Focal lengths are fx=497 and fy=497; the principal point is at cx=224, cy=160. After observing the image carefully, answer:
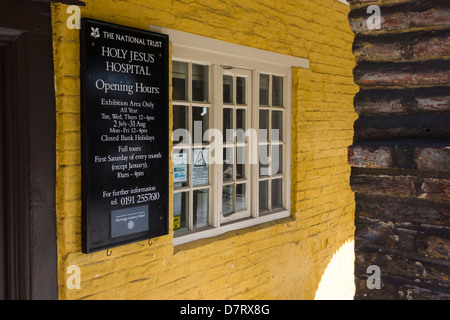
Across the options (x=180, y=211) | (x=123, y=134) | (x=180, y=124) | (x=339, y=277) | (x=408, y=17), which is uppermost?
(x=408, y=17)

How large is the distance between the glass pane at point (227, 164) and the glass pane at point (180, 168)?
54 centimetres

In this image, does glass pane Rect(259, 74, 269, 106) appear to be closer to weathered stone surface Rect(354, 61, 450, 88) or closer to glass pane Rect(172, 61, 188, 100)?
glass pane Rect(172, 61, 188, 100)

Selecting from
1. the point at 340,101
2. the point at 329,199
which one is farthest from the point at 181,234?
the point at 340,101

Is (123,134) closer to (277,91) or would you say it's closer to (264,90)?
(264,90)

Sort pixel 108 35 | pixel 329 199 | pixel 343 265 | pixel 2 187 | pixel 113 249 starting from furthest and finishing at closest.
Answer: pixel 343 265 → pixel 329 199 → pixel 113 249 → pixel 108 35 → pixel 2 187

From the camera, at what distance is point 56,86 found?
10.4 feet

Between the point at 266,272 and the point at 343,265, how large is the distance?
1.84 meters

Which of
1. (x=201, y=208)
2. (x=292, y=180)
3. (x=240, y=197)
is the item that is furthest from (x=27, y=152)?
(x=292, y=180)

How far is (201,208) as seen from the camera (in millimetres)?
4488

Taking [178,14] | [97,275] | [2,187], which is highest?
[178,14]

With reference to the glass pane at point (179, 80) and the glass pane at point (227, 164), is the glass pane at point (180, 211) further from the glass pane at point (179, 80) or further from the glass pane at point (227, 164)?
the glass pane at point (179, 80)

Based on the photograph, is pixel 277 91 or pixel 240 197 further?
pixel 277 91

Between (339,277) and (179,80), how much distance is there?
3678 mm

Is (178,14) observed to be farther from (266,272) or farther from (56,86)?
(266,272)
